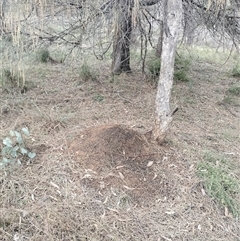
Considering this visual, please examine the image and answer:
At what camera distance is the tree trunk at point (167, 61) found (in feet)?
9.09

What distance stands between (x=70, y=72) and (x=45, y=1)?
106 inches

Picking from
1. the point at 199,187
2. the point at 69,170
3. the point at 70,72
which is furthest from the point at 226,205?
the point at 70,72

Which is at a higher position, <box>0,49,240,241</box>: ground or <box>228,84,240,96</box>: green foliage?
<box>228,84,240,96</box>: green foliage

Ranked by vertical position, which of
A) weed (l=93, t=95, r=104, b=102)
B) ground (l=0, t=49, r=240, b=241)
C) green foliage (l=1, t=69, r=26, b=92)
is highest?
green foliage (l=1, t=69, r=26, b=92)

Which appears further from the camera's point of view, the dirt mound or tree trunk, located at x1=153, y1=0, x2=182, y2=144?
tree trunk, located at x1=153, y1=0, x2=182, y2=144

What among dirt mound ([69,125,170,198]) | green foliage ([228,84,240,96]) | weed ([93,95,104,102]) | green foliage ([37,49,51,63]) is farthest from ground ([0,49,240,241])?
green foliage ([37,49,51,63])

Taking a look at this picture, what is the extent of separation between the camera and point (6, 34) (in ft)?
11.3

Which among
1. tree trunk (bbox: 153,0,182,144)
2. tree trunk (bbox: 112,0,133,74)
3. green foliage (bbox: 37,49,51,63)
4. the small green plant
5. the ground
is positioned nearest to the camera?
the ground

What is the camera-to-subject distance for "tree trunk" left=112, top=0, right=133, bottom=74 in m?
3.11

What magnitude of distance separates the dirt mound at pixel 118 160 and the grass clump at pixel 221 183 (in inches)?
14.3

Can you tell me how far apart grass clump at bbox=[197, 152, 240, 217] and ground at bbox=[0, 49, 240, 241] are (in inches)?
2.1

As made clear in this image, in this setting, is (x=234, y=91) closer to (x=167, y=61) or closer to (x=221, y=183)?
(x=167, y=61)

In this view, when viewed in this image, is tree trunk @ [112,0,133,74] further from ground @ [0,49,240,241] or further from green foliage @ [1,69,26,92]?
green foliage @ [1,69,26,92]

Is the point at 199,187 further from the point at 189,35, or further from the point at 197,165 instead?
Answer: the point at 189,35
